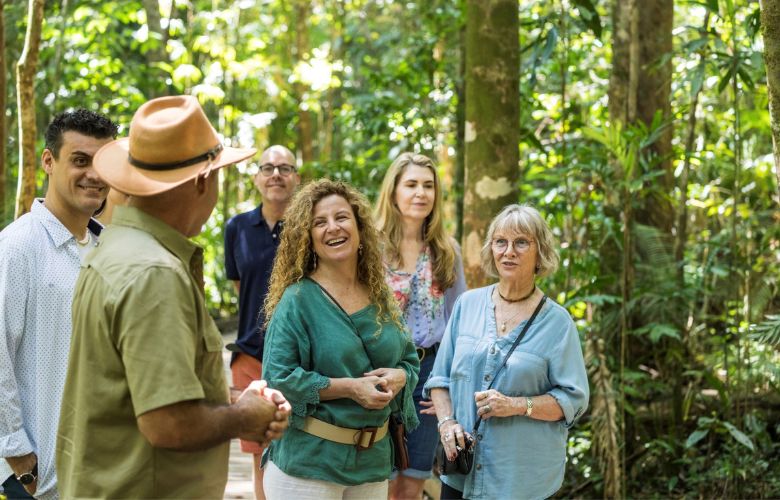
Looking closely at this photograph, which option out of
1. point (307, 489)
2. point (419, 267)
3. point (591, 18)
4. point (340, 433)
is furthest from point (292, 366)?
point (591, 18)

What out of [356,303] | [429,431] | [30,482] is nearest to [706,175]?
[429,431]

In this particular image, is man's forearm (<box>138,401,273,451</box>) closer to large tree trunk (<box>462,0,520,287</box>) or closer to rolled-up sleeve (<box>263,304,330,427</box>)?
rolled-up sleeve (<box>263,304,330,427</box>)

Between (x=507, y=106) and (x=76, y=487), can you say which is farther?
(x=507, y=106)

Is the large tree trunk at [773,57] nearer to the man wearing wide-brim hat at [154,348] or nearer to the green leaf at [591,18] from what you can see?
the man wearing wide-brim hat at [154,348]

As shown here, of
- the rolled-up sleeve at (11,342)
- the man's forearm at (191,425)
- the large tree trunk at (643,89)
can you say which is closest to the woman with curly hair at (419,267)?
the rolled-up sleeve at (11,342)

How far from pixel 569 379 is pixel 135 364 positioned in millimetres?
2074

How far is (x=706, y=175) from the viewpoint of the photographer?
10.4 metres

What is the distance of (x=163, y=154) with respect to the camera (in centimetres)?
236

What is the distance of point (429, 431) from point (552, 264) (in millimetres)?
1182

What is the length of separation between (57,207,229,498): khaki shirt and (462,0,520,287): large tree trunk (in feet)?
10.6

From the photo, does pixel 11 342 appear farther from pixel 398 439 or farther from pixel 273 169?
pixel 273 169

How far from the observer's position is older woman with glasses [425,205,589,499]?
3.69 metres

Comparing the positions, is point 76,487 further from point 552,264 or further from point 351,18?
point 351,18

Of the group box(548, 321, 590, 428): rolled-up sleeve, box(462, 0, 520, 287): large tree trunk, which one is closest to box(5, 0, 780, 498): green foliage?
box(462, 0, 520, 287): large tree trunk
